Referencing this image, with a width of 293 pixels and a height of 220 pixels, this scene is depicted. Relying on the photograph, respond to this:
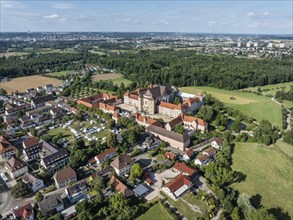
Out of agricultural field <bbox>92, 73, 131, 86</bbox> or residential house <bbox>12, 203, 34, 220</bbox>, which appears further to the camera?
agricultural field <bbox>92, 73, 131, 86</bbox>

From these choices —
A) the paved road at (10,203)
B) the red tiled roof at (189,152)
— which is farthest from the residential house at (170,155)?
the paved road at (10,203)

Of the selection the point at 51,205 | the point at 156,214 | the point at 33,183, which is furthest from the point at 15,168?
the point at 156,214

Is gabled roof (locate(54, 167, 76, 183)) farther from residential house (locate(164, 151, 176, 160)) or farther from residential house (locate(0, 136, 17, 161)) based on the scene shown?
residential house (locate(164, 151, 176, 160))

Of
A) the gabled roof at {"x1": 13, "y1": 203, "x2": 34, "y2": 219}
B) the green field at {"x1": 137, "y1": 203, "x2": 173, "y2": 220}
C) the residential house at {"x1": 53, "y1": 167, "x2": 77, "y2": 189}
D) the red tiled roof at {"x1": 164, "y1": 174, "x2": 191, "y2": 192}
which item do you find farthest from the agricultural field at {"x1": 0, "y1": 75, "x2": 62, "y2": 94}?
the green field at {"x1": 137, "y1": 203, "x2": 173, "y2": 220}

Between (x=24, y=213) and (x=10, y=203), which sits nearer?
(x=24, y=213)

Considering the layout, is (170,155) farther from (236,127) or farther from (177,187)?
(236,127)

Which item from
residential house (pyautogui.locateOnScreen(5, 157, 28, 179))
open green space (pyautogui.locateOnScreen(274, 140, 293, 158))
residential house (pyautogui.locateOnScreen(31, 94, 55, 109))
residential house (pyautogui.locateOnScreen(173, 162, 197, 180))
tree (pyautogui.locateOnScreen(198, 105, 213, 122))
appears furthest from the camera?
residential house (pyautogui.locateOnScreen(31, 94, 55, 109))
